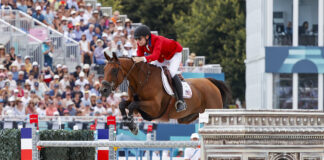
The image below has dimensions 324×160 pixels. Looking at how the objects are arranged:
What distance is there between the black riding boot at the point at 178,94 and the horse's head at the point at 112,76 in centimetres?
104

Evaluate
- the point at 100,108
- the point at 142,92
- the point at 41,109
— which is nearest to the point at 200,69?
the point at 100,108

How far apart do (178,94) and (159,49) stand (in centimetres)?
82

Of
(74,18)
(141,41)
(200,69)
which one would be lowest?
(200,69)

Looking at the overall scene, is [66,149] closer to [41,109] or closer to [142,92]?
[142,92]

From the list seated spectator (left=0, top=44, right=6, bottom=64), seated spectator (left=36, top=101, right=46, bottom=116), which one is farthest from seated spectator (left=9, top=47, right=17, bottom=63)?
seated spectator (left=36, top=101, right=46, bottom=116)

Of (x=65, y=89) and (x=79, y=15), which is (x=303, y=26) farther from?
(x=65, y=89)

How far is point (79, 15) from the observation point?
1888 centimetres

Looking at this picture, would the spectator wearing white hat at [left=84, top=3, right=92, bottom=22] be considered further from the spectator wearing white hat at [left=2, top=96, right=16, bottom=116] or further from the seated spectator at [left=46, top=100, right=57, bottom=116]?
the spectator wearing white hat at [left=2, top=96, right=16, bottom=116]

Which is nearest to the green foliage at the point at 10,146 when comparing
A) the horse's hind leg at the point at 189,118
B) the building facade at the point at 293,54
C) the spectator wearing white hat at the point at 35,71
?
the horse's hind leg at the point at 189,118

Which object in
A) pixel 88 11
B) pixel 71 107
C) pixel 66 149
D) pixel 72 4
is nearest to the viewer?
pixel 66 149

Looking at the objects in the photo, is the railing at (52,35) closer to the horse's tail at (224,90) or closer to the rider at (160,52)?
the horse's tail at (224,90)

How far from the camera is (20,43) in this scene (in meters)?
17.0

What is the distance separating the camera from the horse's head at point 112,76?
8.74 meters

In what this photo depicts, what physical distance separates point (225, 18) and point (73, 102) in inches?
933
